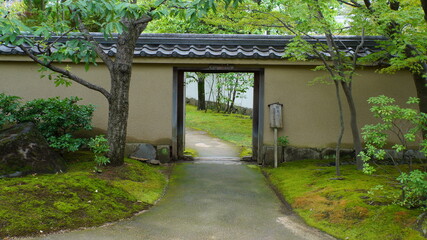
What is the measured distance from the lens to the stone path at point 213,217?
454 cm

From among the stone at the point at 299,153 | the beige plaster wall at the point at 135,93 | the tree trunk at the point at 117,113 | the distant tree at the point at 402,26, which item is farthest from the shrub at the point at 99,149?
the distant tree at the point at 402,26

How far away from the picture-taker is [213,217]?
5.23 meters

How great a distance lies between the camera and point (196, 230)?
4.71 metres

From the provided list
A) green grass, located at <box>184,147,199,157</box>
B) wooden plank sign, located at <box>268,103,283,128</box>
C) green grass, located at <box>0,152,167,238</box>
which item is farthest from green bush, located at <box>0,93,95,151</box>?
wooden plank sign, located at <box>268,103,283,128</box>

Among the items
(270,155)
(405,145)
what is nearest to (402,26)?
(405,145)

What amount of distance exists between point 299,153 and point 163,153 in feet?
10.9

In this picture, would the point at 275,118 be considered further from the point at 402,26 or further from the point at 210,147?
the point at 210,147

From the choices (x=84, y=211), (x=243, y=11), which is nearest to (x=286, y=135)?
(x=243, y=11)

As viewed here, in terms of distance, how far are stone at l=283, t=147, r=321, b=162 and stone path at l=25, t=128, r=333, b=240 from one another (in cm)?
160

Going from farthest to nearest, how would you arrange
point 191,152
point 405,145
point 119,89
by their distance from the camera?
point 191,152, point 119,89, point 405,145

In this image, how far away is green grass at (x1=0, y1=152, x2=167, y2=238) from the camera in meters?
4.49

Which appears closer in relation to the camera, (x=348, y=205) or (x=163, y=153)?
(x=348, y=205)

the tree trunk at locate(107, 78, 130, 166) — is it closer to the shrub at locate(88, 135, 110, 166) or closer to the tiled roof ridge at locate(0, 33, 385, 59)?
the shrub at locate(88, 135, 110, 166)

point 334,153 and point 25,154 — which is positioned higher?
point 25,154
